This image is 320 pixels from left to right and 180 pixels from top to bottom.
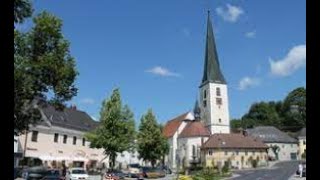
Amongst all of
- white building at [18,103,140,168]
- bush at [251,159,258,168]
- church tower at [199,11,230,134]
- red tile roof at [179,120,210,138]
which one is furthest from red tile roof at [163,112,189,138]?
white building at [18,103,140,168]

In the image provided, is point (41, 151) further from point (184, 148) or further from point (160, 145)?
point (184, 148)

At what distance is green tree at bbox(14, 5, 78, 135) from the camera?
98.6 feet

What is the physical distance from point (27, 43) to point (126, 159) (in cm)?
6413

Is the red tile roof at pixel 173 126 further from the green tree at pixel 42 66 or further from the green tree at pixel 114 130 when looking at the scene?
the green tree at pixel 42 66

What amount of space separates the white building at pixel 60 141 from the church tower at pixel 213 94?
40491 mm

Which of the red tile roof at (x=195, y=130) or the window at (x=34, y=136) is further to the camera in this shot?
the red tile roof at (x=195, y=130)

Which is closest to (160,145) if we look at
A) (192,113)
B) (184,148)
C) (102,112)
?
(102,112)

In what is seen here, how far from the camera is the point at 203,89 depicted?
118125 millimetres

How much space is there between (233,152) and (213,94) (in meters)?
24.5

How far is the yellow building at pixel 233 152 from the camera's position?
90562mm

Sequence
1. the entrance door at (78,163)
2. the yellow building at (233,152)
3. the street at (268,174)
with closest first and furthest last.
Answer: the street at (268,174) → the entrance door at (78,163) → the yellow building at (233,152)

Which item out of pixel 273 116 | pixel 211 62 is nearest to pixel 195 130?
pixel 211 62

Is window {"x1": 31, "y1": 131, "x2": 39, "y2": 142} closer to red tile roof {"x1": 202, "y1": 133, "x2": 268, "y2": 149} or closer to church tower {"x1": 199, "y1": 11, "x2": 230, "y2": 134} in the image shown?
red tile roof {"x1": 202, "y1": 133, "x2": 268, "y2": 149}

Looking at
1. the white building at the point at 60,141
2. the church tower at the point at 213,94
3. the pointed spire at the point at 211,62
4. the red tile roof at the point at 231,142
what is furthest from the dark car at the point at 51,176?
the pointed spire at the point at 211,62
